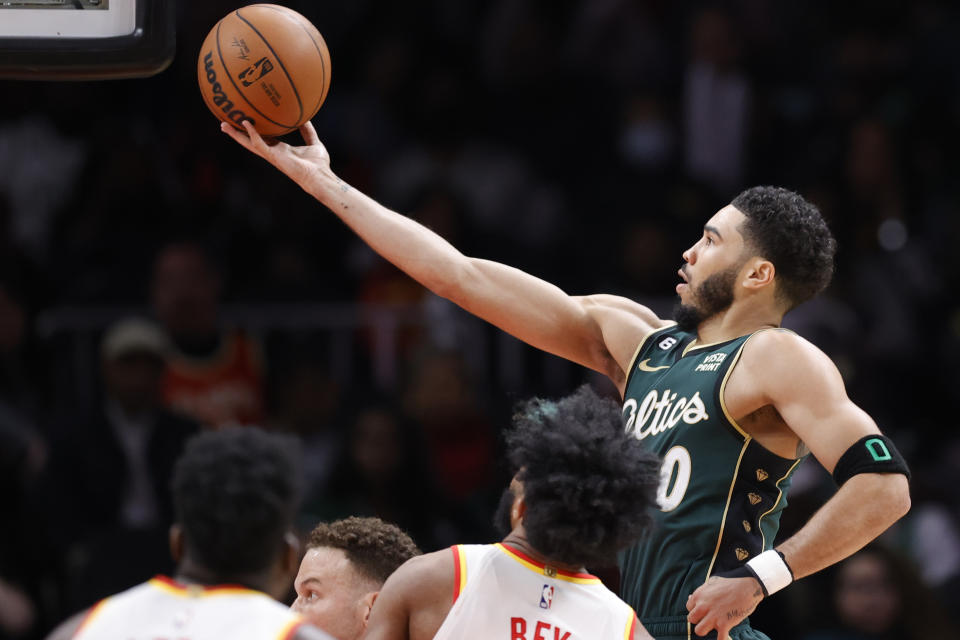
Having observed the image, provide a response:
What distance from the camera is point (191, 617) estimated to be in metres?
2.94

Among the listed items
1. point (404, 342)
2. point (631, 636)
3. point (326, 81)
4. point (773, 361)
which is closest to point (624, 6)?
point (404, 342)

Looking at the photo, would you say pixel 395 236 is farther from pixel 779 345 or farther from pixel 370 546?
pixel 779 345

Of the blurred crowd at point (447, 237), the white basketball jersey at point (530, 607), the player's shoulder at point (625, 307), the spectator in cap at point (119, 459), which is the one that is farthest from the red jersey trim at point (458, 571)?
the spectator in cap at point (119, 459)

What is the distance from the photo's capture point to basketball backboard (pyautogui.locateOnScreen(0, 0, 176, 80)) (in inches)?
165

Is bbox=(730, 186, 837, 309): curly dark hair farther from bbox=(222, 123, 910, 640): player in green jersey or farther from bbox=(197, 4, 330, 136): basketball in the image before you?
bbox=(197, 4, 330, 136): basketball

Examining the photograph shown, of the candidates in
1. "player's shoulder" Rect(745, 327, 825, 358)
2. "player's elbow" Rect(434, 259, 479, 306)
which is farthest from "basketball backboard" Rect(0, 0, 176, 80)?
"player's shoulder" Rect(745, 327, 825, 358)

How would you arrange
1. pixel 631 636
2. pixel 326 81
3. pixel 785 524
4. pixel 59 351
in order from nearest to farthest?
1. pixel 631 636
2. pixel 326 81
3. pixel 785 524
4. pixel 59 351

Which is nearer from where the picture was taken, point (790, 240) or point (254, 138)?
point (790, 240)

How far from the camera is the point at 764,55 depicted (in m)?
10.2

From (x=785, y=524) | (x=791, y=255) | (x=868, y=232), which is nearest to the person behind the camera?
(x=791, y=255)

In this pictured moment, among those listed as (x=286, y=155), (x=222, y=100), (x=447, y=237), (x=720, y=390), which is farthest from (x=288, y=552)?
(x=447, y=237)

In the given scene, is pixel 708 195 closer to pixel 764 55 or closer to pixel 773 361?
pixel 764 55

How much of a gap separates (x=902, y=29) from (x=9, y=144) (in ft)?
20.5

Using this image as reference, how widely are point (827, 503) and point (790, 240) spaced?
853mm
